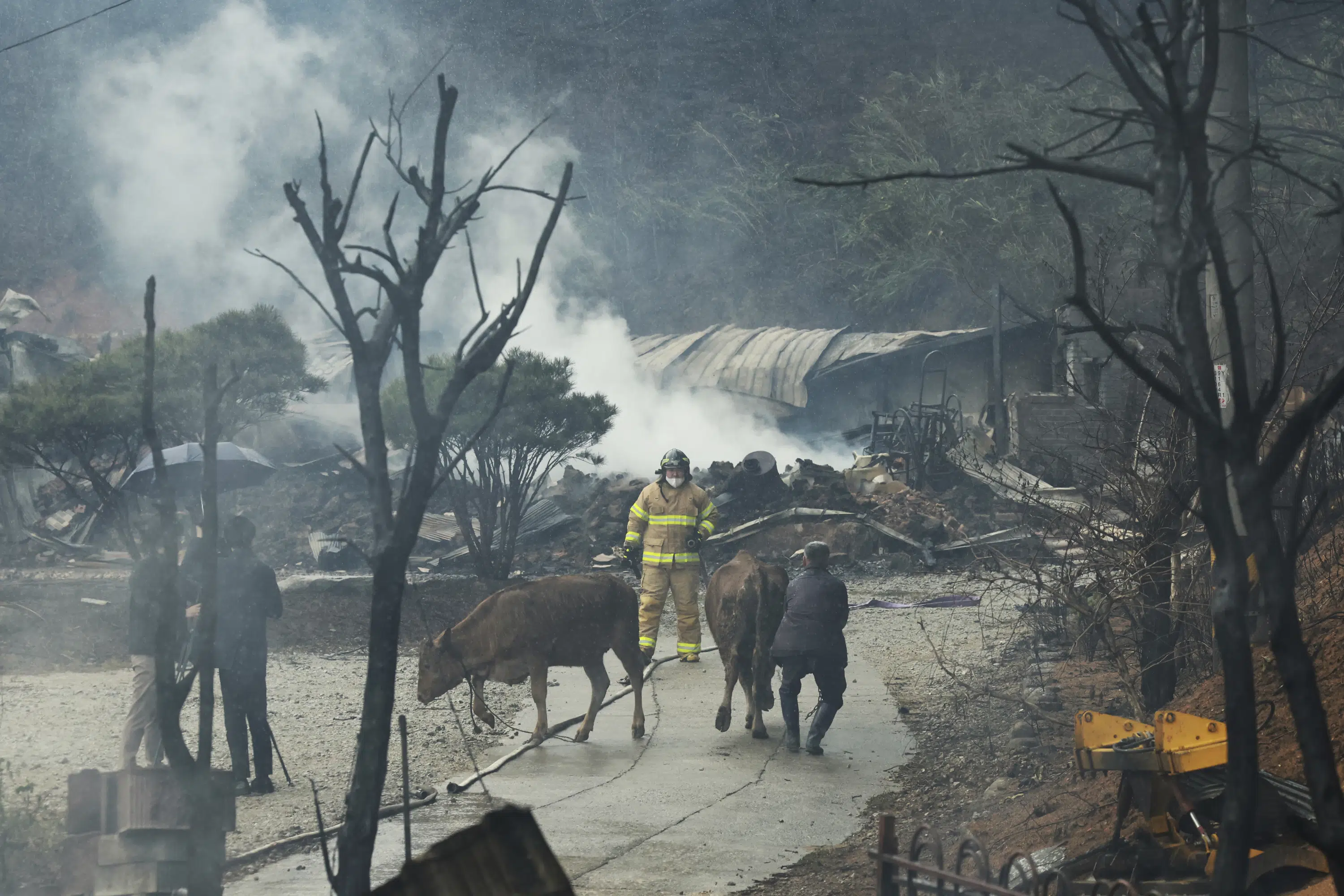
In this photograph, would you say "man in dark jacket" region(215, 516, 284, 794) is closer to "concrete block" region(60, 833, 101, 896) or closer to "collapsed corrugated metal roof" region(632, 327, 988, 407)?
"concrete block" region(60, 833, 101, 896)

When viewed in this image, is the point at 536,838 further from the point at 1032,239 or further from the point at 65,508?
the point at 1032,239

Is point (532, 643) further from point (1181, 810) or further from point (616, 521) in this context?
point (616, 521)

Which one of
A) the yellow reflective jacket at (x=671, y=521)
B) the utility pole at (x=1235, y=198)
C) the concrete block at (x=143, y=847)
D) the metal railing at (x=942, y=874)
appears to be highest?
the utility pole at (x=1235, y=198)

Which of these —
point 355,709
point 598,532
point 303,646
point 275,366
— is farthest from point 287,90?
point 355,709

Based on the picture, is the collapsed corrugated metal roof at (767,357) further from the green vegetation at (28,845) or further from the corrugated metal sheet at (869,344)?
the green vegetation at (28,845)

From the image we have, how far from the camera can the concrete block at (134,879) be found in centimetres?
531

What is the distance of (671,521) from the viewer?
12.0m

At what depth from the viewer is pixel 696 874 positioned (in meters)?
6.57

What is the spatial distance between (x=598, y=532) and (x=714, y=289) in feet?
90.9

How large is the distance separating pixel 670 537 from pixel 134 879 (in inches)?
279

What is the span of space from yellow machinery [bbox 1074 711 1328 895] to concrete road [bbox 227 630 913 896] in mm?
1928

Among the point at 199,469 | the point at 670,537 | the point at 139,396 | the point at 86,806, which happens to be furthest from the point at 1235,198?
the point at 139,396

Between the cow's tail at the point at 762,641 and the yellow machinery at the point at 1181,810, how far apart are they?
4.45 m

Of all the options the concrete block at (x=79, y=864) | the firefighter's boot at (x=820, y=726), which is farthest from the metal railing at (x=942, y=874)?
the firefighter's boot at (x=820, y=726)
